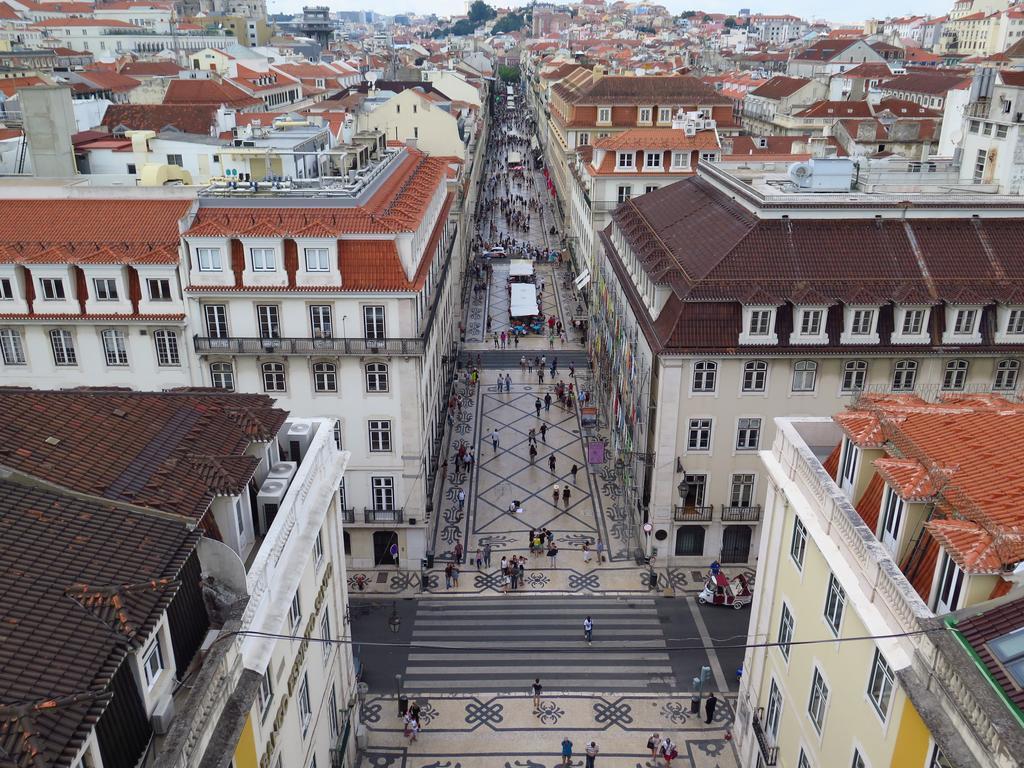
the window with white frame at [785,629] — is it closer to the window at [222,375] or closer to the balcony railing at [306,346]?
the balcony railing at [306,346]

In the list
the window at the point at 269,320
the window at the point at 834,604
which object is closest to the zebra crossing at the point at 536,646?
the window at the point at 834,604

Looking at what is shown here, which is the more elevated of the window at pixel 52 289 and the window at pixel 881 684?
the window at pixel 52 289

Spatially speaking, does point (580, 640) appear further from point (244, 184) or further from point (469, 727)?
point (244, 184)

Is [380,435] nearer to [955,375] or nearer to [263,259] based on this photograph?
[263,259]

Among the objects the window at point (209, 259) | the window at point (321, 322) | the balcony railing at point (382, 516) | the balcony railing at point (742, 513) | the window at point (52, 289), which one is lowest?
the balcony railing at point (382, 516)

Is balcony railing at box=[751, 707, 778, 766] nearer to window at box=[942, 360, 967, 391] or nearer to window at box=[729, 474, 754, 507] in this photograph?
window at box=[729, 474, 754, 507]

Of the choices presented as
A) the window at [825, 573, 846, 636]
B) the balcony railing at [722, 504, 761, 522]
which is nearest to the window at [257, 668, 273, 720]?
the window at [825, 573, 846, 636]

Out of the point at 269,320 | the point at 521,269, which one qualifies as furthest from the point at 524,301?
the point at 269,320
